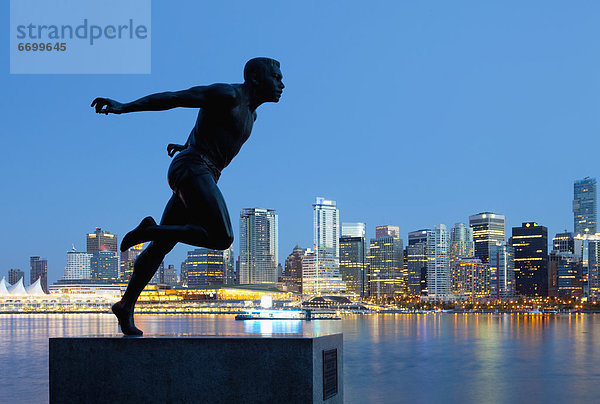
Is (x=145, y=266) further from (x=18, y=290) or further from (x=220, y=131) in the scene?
(x=18, y=290)

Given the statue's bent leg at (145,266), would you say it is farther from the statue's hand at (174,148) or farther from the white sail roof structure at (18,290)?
the white sail roof structure at (18,290)

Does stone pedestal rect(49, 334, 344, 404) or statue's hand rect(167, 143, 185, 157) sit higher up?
statue's hand rect(167, 143, 185, 157)

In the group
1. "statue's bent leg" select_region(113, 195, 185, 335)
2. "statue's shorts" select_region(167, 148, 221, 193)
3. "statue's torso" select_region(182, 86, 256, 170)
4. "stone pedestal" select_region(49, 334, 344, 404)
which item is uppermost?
"statue's torso" select_region(182, 86, 256, 170)

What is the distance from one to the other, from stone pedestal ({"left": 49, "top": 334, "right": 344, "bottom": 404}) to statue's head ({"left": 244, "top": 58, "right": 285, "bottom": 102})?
2.77 meters

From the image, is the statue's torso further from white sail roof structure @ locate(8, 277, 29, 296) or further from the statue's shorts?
white sail roof structure @ locate(8, 277, 29, 296)

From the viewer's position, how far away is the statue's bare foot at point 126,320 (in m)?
8.42

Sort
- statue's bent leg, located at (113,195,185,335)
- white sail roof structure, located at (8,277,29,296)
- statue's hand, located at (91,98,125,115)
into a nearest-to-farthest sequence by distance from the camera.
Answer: statue's hand, located at (91,98,125,115) → statue's bent leg, located at (113,195,185,335) → white sail roof structure, located at (8,277,29,296)

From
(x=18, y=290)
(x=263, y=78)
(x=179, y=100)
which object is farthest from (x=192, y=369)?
(x=18, y=290)

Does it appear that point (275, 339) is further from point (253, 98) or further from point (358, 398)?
point (358, 398)

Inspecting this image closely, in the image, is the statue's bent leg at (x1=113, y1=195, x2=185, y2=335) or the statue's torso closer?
the statue's torso

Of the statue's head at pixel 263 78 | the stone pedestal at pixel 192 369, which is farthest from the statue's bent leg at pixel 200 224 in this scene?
the statue's head at pixel 263 78

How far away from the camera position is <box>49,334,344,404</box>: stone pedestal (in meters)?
7.51

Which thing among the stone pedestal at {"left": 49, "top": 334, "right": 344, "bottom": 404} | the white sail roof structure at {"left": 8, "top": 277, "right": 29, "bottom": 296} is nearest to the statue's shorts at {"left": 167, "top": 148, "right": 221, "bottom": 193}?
the stone pedestal at {"left": 49, "top": 334, "right": 344, "bottom": 404}

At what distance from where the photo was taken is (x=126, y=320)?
8.50 metres
